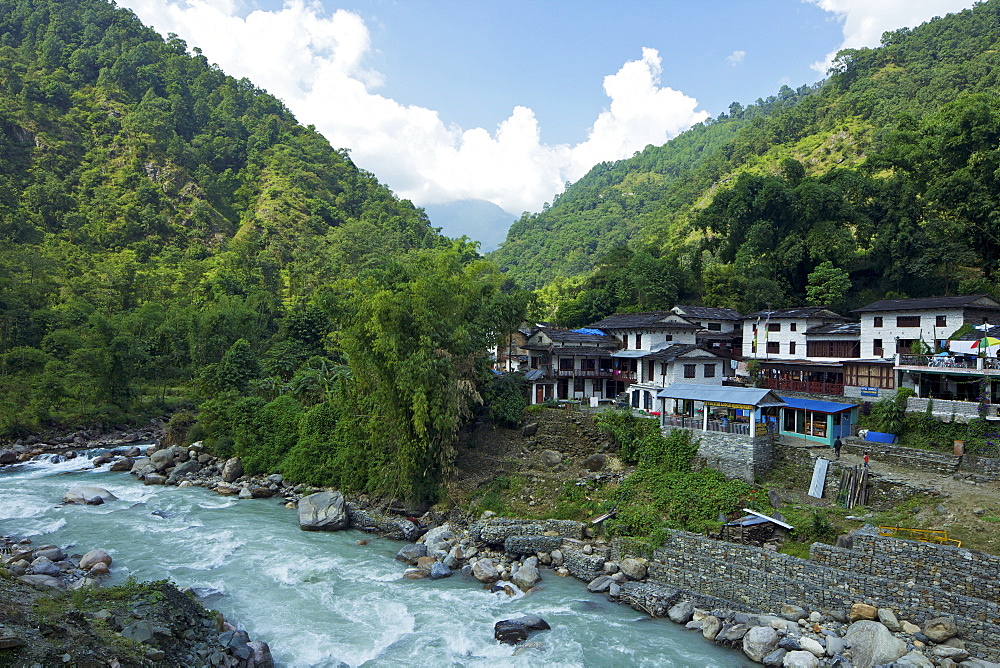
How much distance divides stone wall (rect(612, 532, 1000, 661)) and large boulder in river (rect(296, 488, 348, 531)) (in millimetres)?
14008

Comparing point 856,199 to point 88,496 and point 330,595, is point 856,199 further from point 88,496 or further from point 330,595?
point 88,496

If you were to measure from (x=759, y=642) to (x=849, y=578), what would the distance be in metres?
3.81

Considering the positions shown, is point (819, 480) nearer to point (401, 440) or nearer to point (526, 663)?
point (526, 663)

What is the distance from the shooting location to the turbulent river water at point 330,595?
15.6 metres

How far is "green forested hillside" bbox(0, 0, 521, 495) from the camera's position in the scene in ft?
89.5

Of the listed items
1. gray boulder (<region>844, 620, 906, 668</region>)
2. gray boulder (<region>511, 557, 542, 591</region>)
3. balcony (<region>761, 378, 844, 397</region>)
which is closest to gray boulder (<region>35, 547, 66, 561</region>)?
gray boulder (<region>511, 557, 542, 591</region>)

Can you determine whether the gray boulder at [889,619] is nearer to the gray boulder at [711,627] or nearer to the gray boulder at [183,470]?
the gray boulder at [711,627]

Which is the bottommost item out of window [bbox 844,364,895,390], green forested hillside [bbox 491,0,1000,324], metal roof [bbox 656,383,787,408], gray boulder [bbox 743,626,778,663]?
gray boulder [bbox 743,626,778,663]

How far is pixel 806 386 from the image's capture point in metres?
30.6

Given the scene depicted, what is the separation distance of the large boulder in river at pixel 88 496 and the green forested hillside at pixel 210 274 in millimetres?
7409

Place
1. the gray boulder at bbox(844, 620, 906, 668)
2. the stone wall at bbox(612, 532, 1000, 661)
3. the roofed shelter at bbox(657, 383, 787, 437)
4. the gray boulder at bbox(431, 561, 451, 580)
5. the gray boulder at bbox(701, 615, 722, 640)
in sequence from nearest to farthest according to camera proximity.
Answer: the gray boulder at bbox(844, 620, 906, 668) < the stone wall at bbox(612, 532, 1000, 661) < the gray boulder at bbox(701, 615, 722, 640) < the gray boulder at bbox(431, 561, 451, 580) < the roofed shelter at bbox(657, 383, 787, 437)

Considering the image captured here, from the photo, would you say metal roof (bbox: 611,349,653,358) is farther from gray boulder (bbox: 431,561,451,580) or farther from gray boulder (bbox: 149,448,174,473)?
gray boulder (bbox: 149,448,174,473)

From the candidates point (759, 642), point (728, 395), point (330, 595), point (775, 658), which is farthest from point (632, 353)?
point (330, 595)

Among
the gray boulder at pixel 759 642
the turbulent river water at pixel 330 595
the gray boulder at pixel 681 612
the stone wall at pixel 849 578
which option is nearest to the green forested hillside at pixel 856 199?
the stone wall at pixel 849 578
